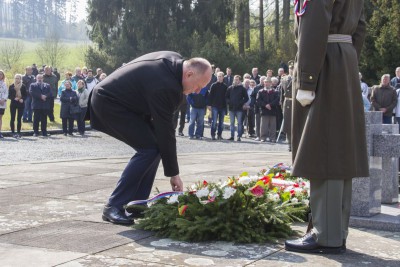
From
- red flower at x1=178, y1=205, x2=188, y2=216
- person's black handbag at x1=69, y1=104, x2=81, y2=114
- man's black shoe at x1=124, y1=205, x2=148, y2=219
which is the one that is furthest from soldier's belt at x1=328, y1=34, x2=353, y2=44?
person's black handbag at x1=69, y1=104, x2=81, y2=114

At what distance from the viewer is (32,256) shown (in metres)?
5.22

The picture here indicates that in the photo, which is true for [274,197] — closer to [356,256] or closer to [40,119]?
[356,256]

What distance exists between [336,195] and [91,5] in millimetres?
42032

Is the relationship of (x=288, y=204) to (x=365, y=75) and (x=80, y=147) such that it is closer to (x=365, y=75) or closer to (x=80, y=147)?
(x=80, y=147)

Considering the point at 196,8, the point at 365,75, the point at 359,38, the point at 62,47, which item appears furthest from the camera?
the point at 62,47

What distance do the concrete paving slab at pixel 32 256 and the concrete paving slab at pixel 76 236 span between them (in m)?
0.12

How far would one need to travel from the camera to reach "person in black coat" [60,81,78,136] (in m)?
23.1

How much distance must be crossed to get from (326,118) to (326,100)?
0.44 ft

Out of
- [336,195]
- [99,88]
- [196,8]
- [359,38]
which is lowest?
[336,195]

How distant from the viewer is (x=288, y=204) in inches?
257

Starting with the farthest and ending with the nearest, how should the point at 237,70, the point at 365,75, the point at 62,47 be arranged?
1. the point at 62,47
2. the point at 237,70
3. the point at 365,75

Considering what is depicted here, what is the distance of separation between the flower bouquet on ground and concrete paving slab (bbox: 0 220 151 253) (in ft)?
0.75

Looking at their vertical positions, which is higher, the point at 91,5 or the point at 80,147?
the point at 91,5

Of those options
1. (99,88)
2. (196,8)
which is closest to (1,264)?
(99,88)
